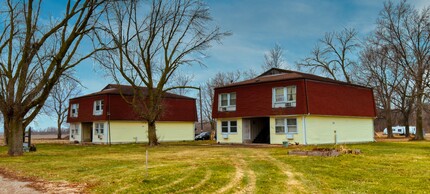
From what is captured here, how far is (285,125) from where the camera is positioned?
3072 centimetres

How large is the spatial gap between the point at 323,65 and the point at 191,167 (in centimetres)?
4196

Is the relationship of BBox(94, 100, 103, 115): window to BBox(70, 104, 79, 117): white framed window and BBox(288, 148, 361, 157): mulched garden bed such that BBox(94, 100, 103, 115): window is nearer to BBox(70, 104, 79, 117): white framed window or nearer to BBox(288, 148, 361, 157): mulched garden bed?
BBox(70, 104, 79, 117): white framed window

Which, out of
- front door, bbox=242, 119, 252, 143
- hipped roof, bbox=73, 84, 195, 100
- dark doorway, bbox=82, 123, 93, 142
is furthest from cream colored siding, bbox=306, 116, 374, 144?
dark doorway, bbox=82, 123, 93, 142

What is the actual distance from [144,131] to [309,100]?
20733mm

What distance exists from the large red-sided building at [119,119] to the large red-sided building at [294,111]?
7854 mm

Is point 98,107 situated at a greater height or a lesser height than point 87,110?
greater

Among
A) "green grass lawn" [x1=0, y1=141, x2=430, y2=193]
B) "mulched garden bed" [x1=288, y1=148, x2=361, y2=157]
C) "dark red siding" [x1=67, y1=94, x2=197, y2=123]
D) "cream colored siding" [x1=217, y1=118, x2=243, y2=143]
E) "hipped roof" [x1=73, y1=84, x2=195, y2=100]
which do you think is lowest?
"green grass lawn" [x1=0, y1=141, x2=430, y2=193]

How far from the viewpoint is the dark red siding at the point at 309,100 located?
29.6m

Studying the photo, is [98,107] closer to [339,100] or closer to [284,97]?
[284,97]

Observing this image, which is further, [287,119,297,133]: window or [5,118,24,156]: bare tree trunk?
[287,119,297,133]: window

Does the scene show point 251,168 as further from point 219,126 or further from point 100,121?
point 100,121

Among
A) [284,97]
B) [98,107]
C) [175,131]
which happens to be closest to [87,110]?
[98,107]

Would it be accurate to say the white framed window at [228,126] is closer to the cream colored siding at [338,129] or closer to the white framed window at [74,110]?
the cream colored siding at [338,129]

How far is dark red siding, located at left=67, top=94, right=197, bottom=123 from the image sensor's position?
40344 mm
